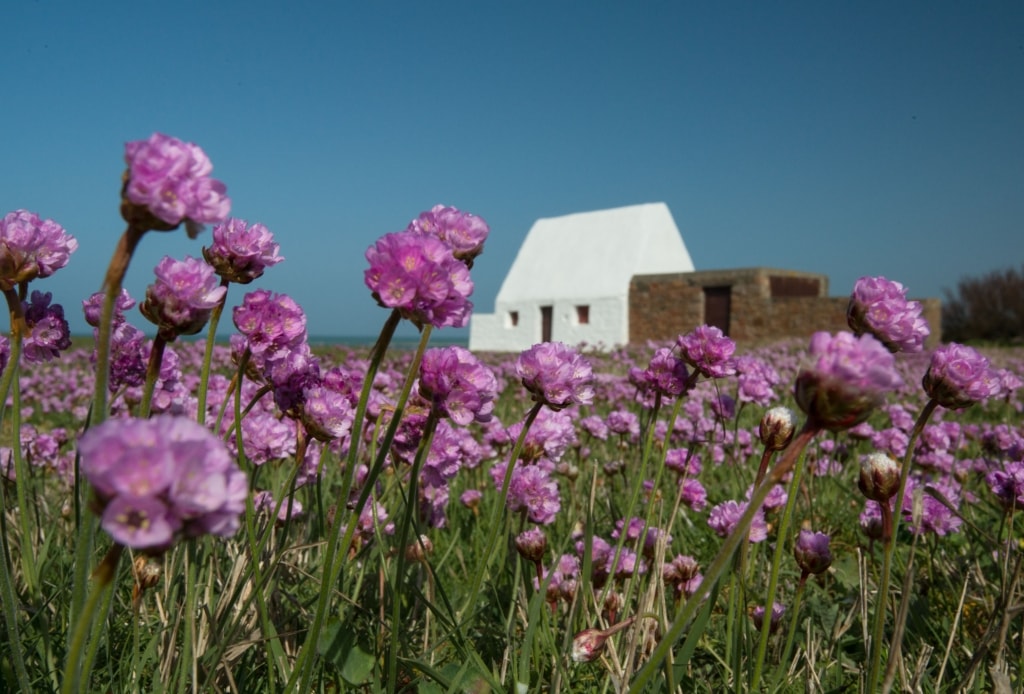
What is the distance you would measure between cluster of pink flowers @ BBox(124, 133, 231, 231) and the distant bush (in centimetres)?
3393

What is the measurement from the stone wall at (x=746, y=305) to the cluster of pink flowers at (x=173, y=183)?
18.9 metres

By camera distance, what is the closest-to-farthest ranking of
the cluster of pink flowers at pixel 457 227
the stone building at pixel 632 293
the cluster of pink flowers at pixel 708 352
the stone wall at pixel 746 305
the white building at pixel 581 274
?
the cluster of pink flowers at pixel 457 227, the cluster of pink flowers at pixel 708 352, the stone wall at pixel 746 305, the stone building at pixel 632 293, the white building at pixel 581 274

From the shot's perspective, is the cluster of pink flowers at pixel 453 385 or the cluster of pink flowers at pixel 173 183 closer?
the cluster of pink flowers at pixel 173 183

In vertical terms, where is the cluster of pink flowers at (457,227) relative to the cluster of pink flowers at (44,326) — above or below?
above

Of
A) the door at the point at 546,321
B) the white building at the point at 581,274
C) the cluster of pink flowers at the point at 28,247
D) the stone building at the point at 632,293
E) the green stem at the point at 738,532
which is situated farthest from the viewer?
the door at the point at 546,321

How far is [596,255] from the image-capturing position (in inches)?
966

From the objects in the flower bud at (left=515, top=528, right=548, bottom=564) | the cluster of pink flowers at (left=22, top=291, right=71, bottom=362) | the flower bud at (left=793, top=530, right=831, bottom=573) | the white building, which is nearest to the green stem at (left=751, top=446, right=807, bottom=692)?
the flower bud at (left=793, top=530, right=831, bottom=573)

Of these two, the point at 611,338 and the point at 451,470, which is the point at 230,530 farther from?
the point at 611,338

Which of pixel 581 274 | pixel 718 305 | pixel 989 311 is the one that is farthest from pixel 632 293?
pixel 989 311

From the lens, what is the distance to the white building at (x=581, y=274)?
23.4 meters

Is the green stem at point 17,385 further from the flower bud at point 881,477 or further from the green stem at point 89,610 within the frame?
the flower bud at point 881,477

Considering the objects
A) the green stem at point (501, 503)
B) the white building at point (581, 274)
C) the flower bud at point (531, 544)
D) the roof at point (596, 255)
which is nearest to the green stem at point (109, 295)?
the green stem at point (501, 503)

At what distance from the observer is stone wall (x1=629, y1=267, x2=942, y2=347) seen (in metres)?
19.5

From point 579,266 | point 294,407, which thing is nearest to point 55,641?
point 294,407
